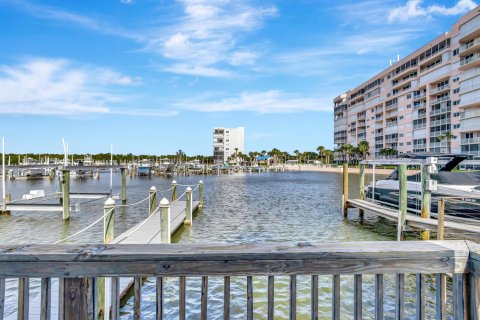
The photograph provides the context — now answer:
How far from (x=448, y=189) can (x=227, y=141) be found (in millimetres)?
166386

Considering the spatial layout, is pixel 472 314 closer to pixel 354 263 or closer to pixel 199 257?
pixel 354 263

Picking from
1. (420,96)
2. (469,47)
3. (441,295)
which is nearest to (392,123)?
(420,96)

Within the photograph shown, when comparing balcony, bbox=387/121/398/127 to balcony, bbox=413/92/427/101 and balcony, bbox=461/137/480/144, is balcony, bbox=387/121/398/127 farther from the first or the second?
balcony, bbox=461/137/480/144

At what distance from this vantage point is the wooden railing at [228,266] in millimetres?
2404

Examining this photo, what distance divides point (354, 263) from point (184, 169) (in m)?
120

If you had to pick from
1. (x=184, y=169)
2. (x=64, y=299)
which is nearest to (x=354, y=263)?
(x=64, y=299)

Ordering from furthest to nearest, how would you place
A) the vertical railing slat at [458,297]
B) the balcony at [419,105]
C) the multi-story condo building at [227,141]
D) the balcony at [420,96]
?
the multi-story condo building at [227,141] → the balcony at [419,105] → the balcony at [420,96] → the vertical railing slat at [458,297]

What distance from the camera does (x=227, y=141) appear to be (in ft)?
593

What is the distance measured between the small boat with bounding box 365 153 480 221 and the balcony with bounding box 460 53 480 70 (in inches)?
1872

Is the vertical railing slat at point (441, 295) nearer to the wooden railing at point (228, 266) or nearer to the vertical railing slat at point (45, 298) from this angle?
the wooden railing at point (228, 266)

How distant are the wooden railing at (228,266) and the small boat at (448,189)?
11.1 m

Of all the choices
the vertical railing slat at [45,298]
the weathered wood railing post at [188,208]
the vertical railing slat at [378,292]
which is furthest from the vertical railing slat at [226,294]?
the weathered wood railing post at [188,208]

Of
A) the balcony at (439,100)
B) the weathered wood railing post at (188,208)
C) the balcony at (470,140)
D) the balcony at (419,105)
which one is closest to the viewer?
the weathered wood railing post at (188,208)

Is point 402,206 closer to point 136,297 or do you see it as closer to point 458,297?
point 458,297
